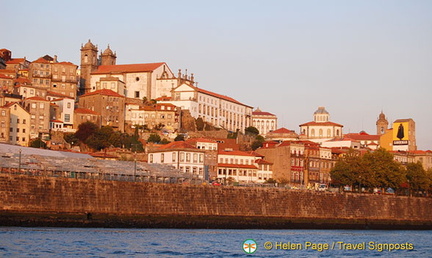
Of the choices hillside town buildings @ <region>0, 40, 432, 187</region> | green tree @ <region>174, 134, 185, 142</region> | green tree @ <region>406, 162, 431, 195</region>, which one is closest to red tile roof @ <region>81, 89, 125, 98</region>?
hillside town buildings @ <region>0, 40, 432, 187</region>

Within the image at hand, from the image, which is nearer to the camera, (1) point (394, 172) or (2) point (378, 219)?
(2) point (378, 219)

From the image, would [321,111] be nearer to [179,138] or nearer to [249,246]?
[179,138]

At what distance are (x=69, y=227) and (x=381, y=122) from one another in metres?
120

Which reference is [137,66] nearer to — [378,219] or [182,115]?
[182,115]

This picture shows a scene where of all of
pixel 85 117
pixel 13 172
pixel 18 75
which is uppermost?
pixel 18 75

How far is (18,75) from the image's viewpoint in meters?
127

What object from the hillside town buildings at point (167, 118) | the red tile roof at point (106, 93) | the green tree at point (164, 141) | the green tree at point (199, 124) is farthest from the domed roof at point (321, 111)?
the green tree at point (164, 141)

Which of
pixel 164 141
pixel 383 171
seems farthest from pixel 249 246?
pixel 164 141

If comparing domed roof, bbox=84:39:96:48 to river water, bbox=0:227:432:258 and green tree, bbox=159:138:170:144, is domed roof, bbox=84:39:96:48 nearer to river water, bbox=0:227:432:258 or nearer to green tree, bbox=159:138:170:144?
green tree, bbox=159:138:170:144

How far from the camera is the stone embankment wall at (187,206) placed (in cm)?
5247

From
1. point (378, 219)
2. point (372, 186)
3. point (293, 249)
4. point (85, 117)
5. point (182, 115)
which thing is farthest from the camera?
point (182, 115)

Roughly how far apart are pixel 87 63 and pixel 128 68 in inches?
309

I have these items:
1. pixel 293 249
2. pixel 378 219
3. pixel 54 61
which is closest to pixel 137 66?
pixel 54 61

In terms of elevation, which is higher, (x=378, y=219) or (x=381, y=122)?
(x=381, y=122)
